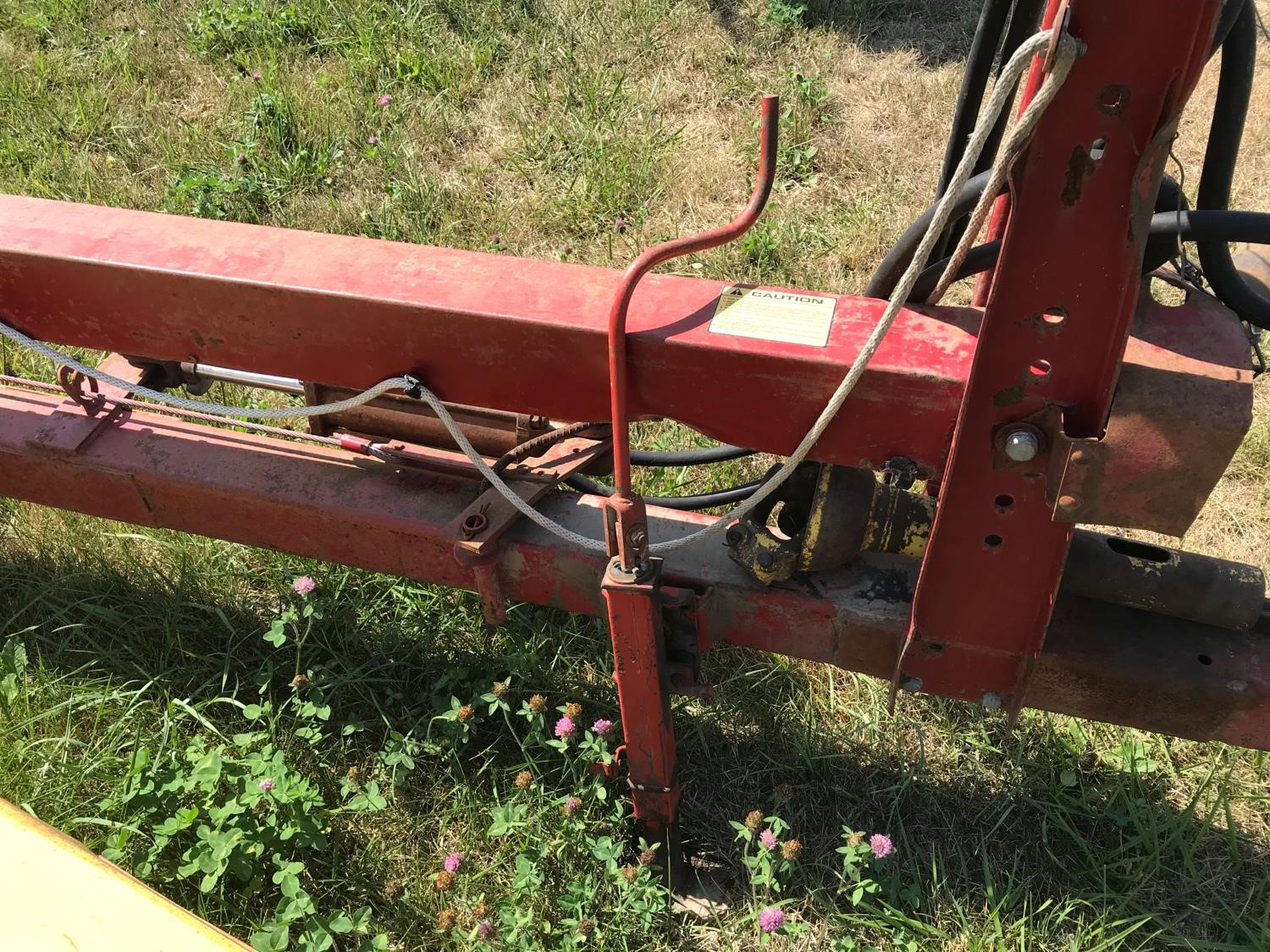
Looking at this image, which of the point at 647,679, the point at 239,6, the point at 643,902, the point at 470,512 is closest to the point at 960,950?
the point at 643,902

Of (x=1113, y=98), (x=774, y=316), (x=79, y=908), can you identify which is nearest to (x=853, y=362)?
(x=774, y=316)

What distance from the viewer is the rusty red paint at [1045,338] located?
1231 mm

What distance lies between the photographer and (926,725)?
2691 mm

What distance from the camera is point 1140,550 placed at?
1831mm

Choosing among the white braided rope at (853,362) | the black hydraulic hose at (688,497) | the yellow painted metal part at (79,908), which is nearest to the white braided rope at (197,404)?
the white braided rope at (853,362)

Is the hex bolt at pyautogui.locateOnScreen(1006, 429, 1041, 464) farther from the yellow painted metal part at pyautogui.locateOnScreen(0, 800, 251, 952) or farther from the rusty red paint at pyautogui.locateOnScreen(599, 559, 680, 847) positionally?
the yellow painted metal part at pyautogui.locateOnScreen(0, 800, 251, 952)

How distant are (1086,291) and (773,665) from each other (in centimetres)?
161

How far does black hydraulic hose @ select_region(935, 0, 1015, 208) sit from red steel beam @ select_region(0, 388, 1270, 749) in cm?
76

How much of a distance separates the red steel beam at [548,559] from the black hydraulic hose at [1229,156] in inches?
23.7

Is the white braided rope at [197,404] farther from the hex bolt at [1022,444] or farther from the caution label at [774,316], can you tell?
the hex bolt at [1022,444]

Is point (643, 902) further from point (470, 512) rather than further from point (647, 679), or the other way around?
point (470, 512)

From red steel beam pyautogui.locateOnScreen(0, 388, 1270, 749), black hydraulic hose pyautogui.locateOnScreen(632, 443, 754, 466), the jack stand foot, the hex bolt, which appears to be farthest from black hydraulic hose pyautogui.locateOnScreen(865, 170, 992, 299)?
the jack stand foot

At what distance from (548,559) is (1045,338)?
1.04m

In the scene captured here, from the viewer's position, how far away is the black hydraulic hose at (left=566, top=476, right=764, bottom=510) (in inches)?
93.1
